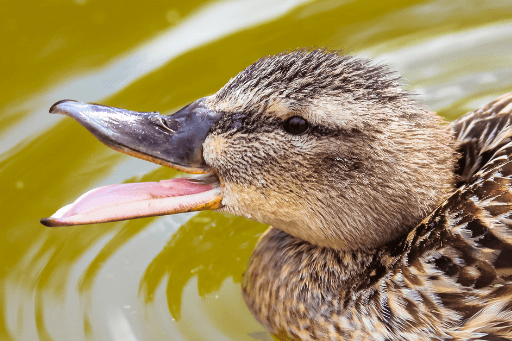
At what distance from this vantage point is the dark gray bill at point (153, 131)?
2.83 m

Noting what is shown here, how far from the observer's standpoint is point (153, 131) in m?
2.91

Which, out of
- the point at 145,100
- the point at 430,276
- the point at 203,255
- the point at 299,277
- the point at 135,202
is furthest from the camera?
the point at 145,100

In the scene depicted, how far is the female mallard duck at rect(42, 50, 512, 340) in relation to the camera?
2.78 metres

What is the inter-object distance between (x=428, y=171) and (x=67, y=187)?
2.57 m

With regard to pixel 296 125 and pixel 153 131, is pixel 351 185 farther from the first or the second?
pixel 153 131

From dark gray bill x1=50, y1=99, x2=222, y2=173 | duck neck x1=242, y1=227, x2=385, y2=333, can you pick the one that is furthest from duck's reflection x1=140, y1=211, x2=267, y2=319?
dark gray bill x1=50, y1=99, x2=222, y2=173

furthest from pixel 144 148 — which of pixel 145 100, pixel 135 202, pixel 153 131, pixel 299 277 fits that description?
pixel 145 100

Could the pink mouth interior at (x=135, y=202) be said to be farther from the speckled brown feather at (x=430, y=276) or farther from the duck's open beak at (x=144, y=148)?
the speckled brown feather at (x=430, y=276)

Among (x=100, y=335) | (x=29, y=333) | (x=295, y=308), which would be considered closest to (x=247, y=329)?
(x=295, y=308)

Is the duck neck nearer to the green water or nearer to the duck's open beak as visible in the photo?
the green water

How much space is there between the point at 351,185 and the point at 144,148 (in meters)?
0.91

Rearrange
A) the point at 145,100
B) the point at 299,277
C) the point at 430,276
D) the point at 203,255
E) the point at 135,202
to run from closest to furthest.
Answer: the point at 430,276
the point at 135,202
the point at 299,277
the point at 203,255
the point at 145,100

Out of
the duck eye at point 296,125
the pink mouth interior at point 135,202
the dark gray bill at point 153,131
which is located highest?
the duck eye at point 296,125

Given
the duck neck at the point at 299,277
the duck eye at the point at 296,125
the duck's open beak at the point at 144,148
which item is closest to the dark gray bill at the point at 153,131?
the duck's open beak at the point at 144,148
